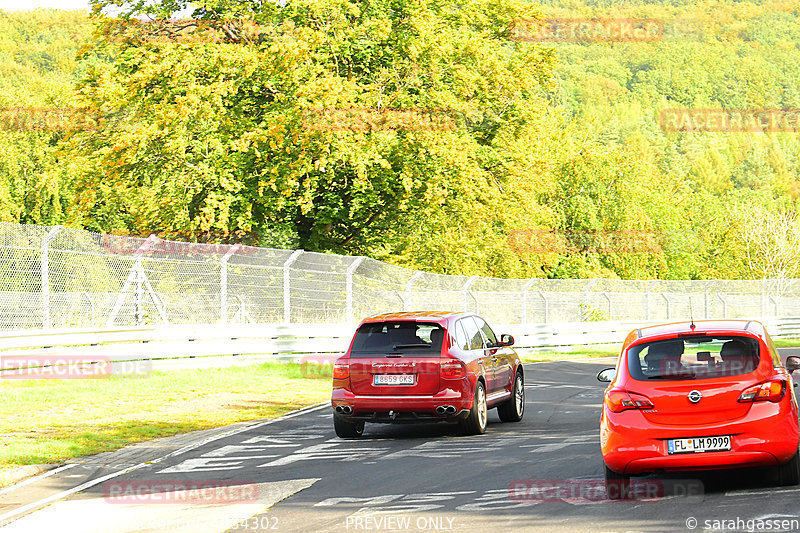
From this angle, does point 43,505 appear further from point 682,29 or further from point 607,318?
Answer: point 682,29

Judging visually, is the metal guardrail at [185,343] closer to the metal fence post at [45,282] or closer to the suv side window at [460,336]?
the metal fence post at [45,282]

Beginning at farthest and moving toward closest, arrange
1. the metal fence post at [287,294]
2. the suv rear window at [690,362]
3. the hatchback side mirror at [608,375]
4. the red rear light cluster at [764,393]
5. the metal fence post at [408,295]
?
the metal fence post at [408,295], the metal fence post at [287,294], the hatchback side mirror at [608,375], the suv rear window at [690,362], the red rear light cluster at [764,393]

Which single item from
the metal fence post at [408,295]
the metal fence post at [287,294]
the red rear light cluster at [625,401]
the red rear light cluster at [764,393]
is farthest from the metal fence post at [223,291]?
the red rear light cluster at [764,393]

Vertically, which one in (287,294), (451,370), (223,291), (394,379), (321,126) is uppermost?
(321,126)

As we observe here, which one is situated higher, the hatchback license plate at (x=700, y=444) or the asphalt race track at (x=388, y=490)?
the hatchback license plate at (x=700, y=444)

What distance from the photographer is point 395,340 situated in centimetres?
1417

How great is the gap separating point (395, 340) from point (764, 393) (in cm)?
609

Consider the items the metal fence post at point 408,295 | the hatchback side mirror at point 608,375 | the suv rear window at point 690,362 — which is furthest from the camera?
the metal fence post at point 408,295

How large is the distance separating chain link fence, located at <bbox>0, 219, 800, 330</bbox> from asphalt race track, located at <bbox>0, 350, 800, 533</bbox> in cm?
556

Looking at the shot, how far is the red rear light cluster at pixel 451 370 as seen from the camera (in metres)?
13.6

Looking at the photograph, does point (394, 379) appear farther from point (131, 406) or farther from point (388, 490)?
point (131, 406)

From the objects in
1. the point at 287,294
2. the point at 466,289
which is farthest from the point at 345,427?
the point at 466,289

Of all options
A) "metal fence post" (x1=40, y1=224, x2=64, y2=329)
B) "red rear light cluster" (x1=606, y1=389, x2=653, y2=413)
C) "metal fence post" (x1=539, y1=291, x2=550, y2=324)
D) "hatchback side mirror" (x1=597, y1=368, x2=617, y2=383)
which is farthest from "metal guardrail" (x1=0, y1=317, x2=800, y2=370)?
"red rear light cluster" (x1=606, y1=389, x2=653, y2=413)

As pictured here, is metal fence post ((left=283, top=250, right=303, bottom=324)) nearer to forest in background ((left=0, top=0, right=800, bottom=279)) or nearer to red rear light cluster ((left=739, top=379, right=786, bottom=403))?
forest in background ((left=0, top=0, right=800, bottom=279))
